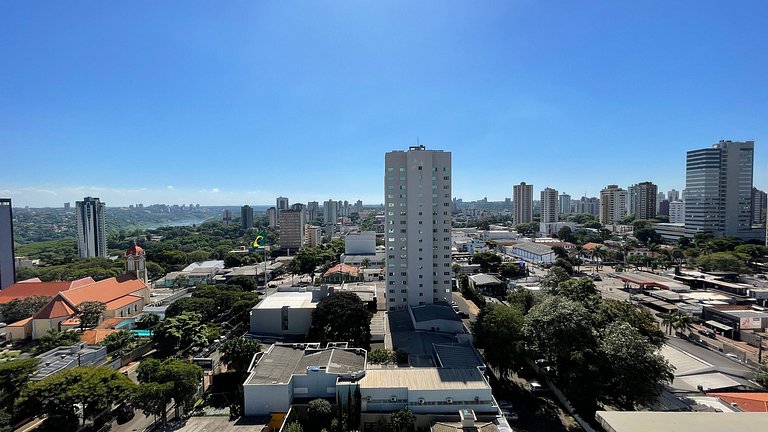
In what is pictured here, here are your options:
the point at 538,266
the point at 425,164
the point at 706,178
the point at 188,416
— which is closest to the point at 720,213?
the point at 706,178

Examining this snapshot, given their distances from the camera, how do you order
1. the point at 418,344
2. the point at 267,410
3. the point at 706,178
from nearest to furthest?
the point at 267,410, the point at 418,344, the point at 706,178

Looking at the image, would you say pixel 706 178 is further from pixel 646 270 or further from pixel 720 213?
pixel 646 270

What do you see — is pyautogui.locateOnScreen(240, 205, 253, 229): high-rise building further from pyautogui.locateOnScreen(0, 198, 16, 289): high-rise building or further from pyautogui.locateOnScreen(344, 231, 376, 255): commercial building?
pyautogui.locateOnScreen(0, 198, 16, 289): high-rise building

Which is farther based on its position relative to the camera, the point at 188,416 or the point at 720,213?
the point at 720,213

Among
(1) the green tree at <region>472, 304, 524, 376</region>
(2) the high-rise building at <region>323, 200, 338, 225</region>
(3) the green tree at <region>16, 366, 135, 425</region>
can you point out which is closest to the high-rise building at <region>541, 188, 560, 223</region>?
(2) the high-rise building at <region>323, 200, 338, 225</region>

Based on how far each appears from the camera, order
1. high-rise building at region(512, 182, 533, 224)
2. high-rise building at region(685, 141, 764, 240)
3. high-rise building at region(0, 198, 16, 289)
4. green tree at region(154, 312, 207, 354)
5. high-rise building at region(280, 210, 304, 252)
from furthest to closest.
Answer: high-rise building at region(512, 182, 533, 224) → high-rise building at region(280, 210, 304, 252) → high-rise building at region(685, 141, 764, 240) → high-rise building at region(0, 198, 16, 289) → green tree at region(154, 312, 207, 354)

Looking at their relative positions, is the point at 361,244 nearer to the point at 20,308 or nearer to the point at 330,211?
the point at 20,308
